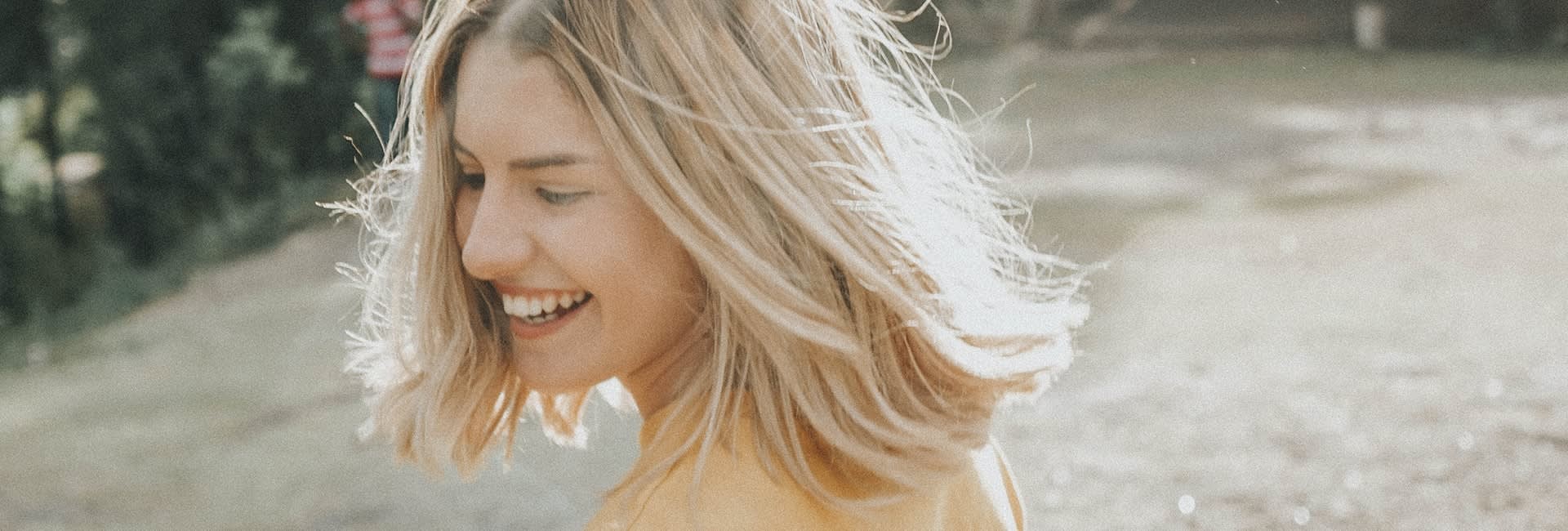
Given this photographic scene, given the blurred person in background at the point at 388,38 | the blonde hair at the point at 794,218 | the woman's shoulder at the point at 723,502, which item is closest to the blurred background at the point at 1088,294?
the blonde hair at the point at 794,218

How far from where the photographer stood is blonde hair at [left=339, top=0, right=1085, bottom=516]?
1.51 meters

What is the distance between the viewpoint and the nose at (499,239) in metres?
1.56

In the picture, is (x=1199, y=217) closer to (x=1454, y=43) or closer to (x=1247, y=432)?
(x=1247, y=432)

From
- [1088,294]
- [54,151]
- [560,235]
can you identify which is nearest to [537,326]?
[560,235]

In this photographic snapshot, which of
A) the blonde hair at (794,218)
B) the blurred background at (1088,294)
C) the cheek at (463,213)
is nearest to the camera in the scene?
the blonde hair at (794,218)

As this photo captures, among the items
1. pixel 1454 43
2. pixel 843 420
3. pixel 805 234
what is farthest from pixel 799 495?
pixel 1454 43

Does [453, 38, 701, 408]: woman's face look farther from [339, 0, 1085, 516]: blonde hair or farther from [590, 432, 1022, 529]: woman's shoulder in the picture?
[590, 432, 1022, 529]: woman's shoulder

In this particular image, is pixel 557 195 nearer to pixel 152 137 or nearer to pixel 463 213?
pixel 463 213

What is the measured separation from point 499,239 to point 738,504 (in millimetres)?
371

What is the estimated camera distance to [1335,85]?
13688mm

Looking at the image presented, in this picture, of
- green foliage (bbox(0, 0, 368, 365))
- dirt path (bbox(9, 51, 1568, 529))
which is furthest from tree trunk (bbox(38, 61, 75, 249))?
dirt path (bbox(9, 51, 1568, 529))

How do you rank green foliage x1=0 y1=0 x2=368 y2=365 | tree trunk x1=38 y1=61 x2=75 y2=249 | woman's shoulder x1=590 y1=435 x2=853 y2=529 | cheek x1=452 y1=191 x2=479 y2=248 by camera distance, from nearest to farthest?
woman's shoulder x1=590 y1=435 x2=853 y2=529 → cheek x1=452 y1=191 x2=479 y2=248 → green foliage x1=0 y1=0 x2=368 y2=365 → tree trunk x1=38 y1=61 x2=75 y2=249

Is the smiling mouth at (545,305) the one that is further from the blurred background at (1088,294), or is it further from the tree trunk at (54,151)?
the tree trunk at (54,151)

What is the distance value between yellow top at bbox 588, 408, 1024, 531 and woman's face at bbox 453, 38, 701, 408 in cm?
11
